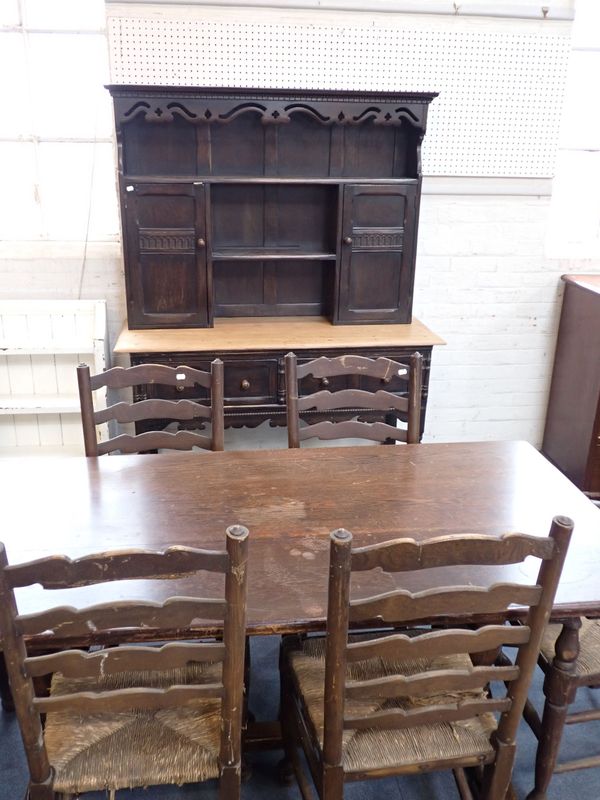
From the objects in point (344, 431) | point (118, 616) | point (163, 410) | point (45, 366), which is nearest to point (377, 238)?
point (344, 431)

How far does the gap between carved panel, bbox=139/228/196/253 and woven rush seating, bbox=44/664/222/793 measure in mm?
1862

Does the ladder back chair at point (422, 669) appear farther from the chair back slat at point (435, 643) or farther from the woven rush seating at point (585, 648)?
the woven rush seating at point (585, 648)

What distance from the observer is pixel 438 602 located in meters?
1.21

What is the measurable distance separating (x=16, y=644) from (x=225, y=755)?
46 centimetres

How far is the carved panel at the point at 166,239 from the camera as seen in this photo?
2.85 metres

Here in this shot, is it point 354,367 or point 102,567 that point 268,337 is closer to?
point 354,367

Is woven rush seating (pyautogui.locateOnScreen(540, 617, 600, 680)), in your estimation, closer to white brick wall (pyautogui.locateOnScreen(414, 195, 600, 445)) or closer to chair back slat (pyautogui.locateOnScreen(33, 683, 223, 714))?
chair back slat (pyautogui.locateOnScreen(33, 683, 223, 714))

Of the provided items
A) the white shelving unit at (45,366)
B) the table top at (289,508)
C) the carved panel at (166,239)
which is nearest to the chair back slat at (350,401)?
the table top at (289,508)

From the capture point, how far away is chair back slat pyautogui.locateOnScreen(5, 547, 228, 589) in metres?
1.10

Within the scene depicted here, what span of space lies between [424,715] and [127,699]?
567 mm

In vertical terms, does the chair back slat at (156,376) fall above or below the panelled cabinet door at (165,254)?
below

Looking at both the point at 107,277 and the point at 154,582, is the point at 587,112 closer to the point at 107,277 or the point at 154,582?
the point at 107,277

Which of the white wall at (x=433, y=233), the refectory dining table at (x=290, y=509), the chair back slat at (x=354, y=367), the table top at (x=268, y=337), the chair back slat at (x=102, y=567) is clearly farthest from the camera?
the white wall at (x=433, y=233)

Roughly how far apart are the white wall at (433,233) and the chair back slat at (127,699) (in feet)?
7.38
